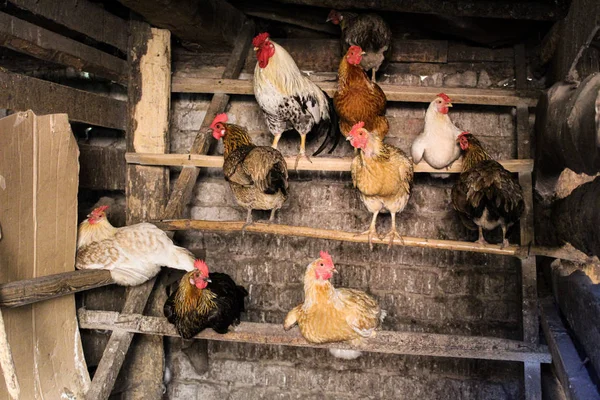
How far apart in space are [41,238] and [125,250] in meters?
0.37

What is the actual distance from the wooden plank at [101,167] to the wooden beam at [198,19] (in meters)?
0.68

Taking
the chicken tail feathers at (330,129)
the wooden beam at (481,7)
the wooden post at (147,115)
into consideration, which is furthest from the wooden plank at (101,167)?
the wooden beam at (481,7)

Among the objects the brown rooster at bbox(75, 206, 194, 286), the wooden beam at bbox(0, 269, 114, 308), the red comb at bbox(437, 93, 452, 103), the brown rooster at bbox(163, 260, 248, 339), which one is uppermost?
the red comb at bbox(437, 93, 452, 103)

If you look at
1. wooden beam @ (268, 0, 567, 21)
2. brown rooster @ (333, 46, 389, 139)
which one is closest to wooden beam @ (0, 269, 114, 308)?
brown rooster @ (333, 46, 389, 139)

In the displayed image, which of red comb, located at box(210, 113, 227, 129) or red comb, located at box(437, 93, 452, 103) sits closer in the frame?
red comb, located at box(437, 93, 452, 103)

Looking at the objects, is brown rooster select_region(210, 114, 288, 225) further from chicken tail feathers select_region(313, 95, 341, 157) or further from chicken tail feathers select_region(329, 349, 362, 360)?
chicken tail feathers select_region(329, 349, 362, 360)

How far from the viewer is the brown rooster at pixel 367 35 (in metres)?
2.72

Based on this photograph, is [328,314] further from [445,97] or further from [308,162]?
[445,97]

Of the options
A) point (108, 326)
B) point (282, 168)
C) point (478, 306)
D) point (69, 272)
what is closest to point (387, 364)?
point (478, 306)

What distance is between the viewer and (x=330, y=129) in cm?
285

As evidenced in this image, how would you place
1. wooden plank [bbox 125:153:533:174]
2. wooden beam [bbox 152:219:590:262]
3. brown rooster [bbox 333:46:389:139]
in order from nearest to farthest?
wooden beam [bbox 152:219:590:262] < wooden plank [bbox 125:153:533:174] < brown rooster [bbox 333:46:389:139]

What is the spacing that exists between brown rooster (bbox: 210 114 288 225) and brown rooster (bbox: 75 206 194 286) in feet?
1.30

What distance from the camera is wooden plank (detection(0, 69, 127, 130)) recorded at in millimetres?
2068

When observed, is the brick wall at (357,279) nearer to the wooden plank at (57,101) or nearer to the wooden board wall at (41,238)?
the wooden plank at (57,101)
